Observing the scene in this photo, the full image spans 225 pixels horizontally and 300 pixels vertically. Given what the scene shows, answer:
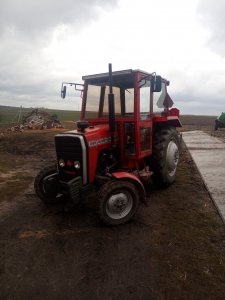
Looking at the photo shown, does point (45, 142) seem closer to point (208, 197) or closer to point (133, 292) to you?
point (208, 197)

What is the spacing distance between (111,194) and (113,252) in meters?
1.01

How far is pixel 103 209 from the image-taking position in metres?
4.71

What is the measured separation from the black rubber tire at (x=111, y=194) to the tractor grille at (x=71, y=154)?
0.60 metres

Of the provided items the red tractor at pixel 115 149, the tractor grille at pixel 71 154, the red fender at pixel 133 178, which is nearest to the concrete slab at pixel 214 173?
the red tractor at pixel 115 149

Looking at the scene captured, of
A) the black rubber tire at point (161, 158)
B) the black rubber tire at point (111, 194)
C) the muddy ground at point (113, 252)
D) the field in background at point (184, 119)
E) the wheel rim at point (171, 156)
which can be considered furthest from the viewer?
the field in background at point (184, 119)

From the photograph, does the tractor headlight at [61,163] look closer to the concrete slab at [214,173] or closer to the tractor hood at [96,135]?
the tractor hood at [96,135]

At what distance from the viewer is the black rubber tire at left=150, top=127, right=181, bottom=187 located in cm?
653

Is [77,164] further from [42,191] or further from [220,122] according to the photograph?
[220,122]

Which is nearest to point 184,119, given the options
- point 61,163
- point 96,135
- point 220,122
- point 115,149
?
point 220,122

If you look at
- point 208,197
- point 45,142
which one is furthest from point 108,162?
point 45,142

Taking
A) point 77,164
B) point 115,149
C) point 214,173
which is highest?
point 115,149

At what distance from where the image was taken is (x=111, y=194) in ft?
15.7

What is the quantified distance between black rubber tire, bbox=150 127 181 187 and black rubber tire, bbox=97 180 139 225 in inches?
66.2

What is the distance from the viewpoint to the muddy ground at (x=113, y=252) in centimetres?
326
